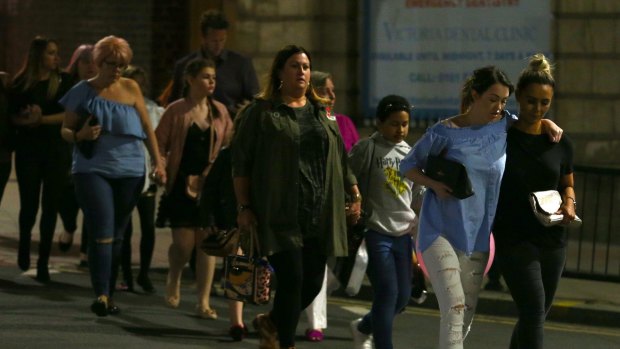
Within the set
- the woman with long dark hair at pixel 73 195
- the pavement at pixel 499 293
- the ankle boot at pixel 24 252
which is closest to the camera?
the pavement at pixel 499 293

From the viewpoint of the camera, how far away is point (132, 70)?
12008 mm

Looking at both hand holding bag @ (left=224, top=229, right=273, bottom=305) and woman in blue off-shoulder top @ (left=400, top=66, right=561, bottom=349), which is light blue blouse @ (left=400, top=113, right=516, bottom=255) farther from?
hand holding bag @ (left=224, top=229, right=273, bottom=305)

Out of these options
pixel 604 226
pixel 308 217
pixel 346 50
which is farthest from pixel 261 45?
pixel 308 217

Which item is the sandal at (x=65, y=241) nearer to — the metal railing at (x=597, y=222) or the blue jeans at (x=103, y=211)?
the blue jeans at (x=103, y=211)

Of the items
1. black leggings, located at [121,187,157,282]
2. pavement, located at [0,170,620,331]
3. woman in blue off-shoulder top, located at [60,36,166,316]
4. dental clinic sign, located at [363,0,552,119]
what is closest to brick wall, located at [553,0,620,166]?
dental clinic sign, located at [363,0,552,119]

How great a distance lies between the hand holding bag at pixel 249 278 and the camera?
8469mm

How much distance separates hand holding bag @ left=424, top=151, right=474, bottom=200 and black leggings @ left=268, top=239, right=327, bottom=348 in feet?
2.73

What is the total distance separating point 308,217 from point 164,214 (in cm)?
276

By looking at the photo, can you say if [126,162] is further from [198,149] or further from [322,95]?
[322,95]

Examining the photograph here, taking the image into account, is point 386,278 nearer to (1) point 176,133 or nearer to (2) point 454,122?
(2) point 454,122

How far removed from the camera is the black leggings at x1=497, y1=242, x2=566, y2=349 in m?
7.75

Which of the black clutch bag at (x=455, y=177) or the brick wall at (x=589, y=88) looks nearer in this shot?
the black clutch bag at (x=455, y=177)

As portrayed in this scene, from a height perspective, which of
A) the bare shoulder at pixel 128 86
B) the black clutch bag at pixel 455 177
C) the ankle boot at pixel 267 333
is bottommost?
the ankle boot at pixel 267 333

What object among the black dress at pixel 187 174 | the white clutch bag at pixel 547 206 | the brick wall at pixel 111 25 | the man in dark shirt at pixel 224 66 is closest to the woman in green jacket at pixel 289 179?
the white clutch bag at pixel 547 206
